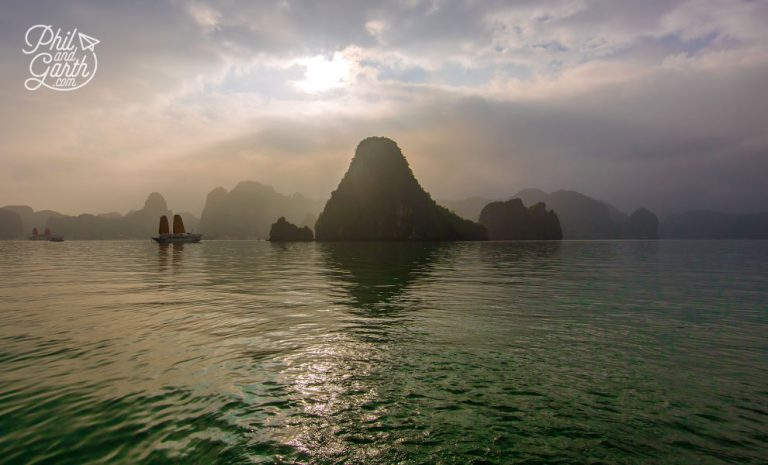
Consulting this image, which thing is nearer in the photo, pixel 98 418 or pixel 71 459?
pixel 71 459

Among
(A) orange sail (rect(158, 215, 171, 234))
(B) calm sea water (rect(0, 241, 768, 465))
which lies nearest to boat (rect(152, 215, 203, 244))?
(A) orange sail (rect(158, 215, 171, 234))

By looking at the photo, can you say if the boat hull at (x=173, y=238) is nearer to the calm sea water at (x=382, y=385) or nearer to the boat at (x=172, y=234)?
the boat at (x=172, y=234)

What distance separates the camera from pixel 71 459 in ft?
22.2

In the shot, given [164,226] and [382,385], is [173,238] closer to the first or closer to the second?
[164,226]

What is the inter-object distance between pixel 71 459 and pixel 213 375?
4126mm

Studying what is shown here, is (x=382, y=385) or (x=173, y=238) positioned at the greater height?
(x=173, y=238)

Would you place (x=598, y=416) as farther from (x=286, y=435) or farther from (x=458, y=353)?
(x=286, y=435)

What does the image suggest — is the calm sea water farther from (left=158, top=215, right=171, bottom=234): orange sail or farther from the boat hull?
(left=158, top=215, right=171, bottom=234): orange sail

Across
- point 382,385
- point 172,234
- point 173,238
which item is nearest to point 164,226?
point 172,234

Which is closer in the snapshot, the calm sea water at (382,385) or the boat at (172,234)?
the calm sea water at (382,385)

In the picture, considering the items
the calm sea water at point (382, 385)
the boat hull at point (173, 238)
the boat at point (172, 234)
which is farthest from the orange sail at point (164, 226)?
the calm sea water at point (382, 385)

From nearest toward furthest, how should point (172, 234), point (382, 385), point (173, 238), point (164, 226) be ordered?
point (382, 385) → point (173, 238) → point (172, 234) → point (164, 226)

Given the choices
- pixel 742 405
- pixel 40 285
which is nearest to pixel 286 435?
pixel 742 405

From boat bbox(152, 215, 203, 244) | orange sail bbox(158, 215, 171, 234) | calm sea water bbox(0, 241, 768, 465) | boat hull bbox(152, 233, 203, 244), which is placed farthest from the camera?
orange sail bbox(158, 215, 171, 234)
